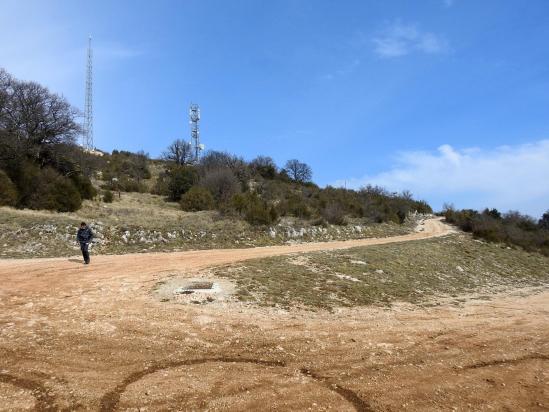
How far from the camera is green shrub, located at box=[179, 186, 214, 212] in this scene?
110 feet

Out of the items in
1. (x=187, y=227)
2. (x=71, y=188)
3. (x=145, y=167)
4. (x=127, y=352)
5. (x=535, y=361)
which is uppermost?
(x=145, y=167)

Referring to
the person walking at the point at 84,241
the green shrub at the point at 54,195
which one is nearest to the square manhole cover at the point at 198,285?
the person walking at the point at 84,241

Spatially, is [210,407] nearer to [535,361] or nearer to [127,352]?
[127,352]

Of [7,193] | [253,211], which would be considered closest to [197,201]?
[253,211]

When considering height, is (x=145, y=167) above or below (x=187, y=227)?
above

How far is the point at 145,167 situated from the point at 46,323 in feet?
150

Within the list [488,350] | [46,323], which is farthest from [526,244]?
[46,323]

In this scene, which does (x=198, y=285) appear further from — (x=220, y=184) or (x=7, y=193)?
(x=220, y=184)

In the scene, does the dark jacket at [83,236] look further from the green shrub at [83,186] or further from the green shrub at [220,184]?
the green shrub at [220,184]

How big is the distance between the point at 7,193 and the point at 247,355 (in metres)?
23.3

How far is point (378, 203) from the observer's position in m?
46.3

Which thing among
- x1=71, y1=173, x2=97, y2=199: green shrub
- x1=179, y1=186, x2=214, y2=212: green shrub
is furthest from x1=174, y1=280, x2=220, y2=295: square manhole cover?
x1=71, y1=173, x2=97, y2=199: green shrub

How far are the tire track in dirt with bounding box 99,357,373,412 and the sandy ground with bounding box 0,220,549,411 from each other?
17 mm

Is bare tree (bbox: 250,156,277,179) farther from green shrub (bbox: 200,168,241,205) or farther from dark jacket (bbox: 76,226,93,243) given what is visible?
dark jacket (bbox: 76,226,93,243)
